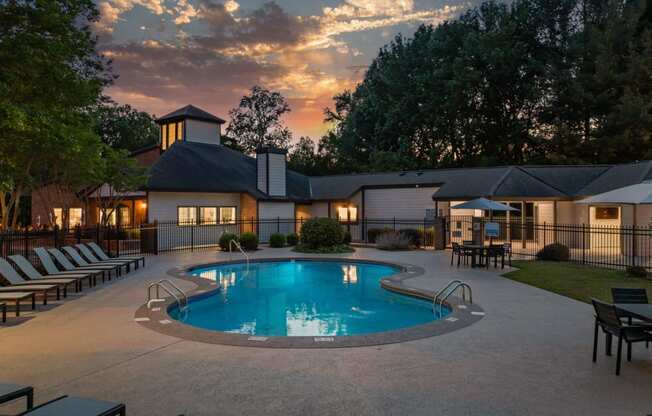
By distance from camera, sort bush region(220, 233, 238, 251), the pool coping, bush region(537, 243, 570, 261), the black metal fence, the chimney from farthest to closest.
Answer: the chimney < bush region(220, 233, 238, 251) < the black metal fence < bush region(537, 243, 570, 261) < the pool coping

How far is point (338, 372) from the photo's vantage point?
5746mm

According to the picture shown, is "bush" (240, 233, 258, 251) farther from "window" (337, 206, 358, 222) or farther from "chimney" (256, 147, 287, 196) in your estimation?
"window" (337, 206, 358, 222)

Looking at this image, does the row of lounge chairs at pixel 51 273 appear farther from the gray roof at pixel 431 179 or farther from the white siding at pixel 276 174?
the white siding at pixel 276 174

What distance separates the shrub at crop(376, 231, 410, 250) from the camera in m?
22.1

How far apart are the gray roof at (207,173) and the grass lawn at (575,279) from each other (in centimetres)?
1515

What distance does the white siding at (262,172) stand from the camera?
87.5 ft

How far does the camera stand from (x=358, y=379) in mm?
5492

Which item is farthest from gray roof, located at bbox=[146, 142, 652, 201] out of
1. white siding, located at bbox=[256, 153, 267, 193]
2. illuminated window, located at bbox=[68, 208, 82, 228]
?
illuminated window, located at bbox=[68, 208, 82, 228]

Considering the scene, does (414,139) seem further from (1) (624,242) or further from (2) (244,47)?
(1) (624,242)

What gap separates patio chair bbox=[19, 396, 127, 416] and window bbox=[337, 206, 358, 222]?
80.6 ft

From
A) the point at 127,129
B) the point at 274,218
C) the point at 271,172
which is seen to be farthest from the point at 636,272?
the point at 127,129

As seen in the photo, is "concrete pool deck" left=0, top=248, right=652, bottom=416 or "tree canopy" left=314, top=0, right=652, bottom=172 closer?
"concrete pool deck" left=0, top=248, right=652, bottom=416

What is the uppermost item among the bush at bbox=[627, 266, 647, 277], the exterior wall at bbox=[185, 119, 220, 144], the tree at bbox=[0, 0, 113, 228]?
the exterior wall at bbox=[185, 119, 220, 144]

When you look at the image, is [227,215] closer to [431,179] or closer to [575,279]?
[431,179]
